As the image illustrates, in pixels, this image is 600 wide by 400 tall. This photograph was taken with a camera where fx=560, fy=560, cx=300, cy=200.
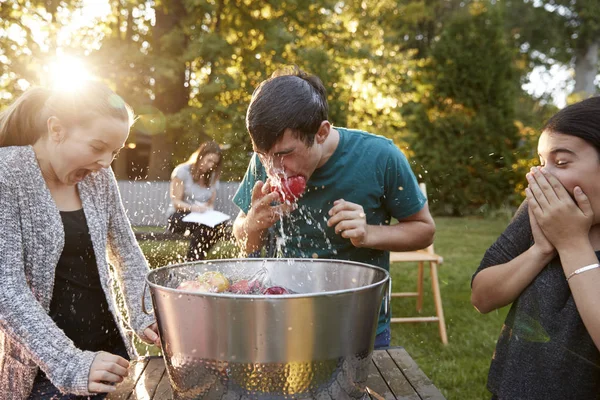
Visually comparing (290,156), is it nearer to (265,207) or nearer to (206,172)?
(265,207)

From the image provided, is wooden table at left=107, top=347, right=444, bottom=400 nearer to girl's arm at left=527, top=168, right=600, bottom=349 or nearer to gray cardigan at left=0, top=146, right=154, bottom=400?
gray cardigan at left=0, top=146, right=154, bottom=400

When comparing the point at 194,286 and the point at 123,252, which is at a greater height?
the point at 194,286

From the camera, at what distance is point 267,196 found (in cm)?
162

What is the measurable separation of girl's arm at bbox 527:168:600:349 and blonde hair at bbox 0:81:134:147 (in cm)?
115

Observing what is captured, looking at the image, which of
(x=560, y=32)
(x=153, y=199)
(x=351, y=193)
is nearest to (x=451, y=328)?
(x=351, y=193)

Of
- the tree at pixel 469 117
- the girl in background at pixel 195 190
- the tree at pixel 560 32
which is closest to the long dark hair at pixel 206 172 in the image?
the girl in background at pixel 195 190

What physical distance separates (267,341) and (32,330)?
0.66 meters

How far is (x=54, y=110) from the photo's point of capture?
1.58 metres

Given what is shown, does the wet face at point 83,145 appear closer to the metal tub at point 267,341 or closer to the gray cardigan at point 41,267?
the gray cardigan at point 41,267

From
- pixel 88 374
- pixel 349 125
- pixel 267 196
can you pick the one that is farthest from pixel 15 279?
pixel 349 125

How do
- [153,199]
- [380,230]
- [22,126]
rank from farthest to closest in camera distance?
[153,199]
[380,230]
[22,126]

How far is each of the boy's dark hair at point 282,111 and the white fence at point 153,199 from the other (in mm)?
7404

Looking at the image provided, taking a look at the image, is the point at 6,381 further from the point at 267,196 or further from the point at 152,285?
the point at 267,196

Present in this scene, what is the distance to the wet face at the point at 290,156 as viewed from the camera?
63.4 inches
